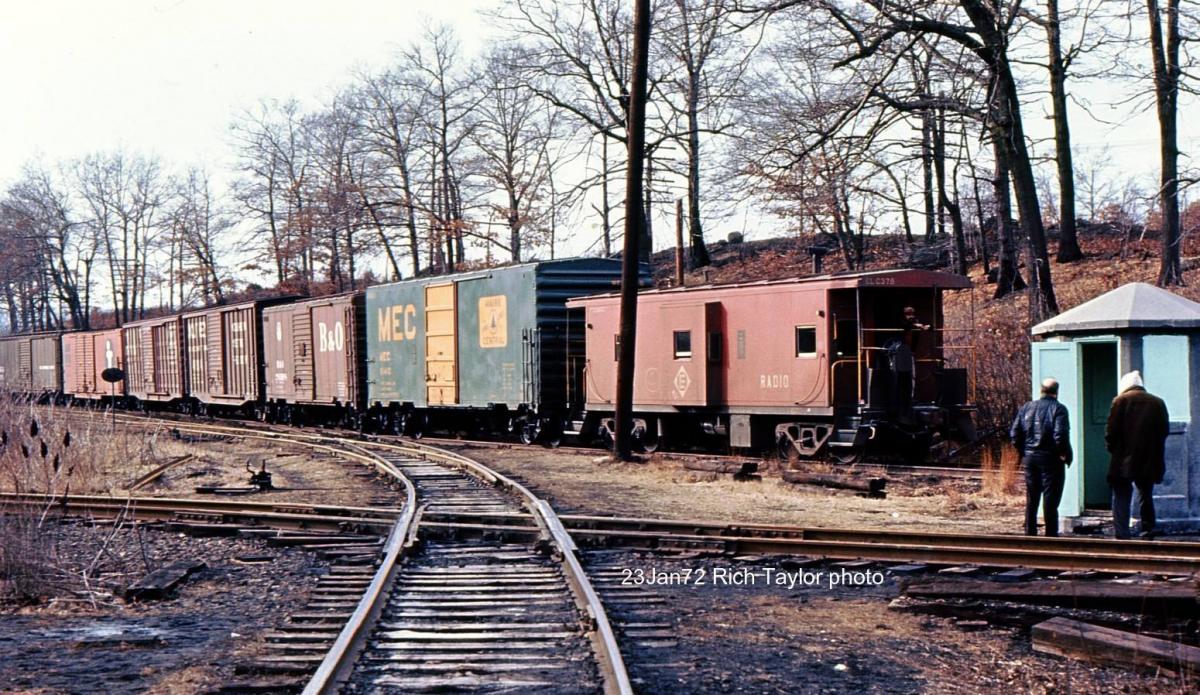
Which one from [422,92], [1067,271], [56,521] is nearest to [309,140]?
[422,92]

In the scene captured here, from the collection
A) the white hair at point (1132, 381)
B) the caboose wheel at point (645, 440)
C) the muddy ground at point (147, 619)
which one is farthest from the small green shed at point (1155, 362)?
the caboose wheel at point (645, 440)

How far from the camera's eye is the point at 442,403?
26906mm

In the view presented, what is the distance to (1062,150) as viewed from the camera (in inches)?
1265

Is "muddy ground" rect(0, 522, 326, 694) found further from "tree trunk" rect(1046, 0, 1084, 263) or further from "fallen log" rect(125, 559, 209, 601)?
"tree trunk" rect(1046, 0, 1084, 263)

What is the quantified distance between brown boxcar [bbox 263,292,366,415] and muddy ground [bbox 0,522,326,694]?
1797 cm

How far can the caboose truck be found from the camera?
18469mm

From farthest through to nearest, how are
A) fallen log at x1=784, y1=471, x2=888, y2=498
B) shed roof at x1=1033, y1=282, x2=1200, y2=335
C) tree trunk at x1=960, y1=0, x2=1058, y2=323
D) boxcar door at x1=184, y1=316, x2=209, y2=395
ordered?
boxcar door at x1=184, y1=316, x2=209, y2=395, tree trunk at x1=960, y1=0, x2=1058, y2=323, fallen log at x1=784, y1=471, x2=888, y2=498, shed roof at x1=1033, y1=282, x2=1200, y2=335

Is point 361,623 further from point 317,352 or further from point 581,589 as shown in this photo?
point 317,352

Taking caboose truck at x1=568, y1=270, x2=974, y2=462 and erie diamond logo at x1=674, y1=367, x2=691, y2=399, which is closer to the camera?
caboose truck at x1=568, y1=270, x2=974, y2=462

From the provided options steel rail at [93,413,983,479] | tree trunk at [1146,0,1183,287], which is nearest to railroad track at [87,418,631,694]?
steel rail at [93,413,983,479]

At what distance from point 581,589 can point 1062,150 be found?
89.6ft

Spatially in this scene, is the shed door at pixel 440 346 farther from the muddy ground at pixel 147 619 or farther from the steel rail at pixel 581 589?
the muddy ground at pixel 147 619

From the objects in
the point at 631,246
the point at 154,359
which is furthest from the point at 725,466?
the point at 154,359

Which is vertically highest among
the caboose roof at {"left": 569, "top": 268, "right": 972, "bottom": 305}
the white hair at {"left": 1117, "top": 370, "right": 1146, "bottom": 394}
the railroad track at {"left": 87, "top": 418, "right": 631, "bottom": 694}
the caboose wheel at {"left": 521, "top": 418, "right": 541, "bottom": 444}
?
the caboose roof at {"left": 569, "top": 268, "right": 972, "bottom": 305}
